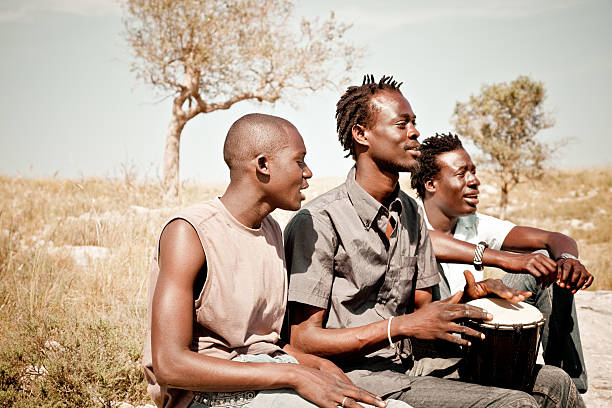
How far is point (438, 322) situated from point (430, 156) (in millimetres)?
2244

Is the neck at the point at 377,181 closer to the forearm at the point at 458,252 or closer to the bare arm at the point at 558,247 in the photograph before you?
the forearm at the point at 458,252

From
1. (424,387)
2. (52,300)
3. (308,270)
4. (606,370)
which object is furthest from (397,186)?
(52,300)

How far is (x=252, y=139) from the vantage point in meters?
2.43

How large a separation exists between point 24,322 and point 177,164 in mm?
14776

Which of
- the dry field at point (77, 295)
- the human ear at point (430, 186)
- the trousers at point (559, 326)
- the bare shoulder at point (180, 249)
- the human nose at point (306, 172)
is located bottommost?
the dry field at point (77, 295)

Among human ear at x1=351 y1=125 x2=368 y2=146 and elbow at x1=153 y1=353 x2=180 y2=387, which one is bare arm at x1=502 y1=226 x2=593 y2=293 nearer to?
human ear at x1=351 y1=125 x2=368 y2=146

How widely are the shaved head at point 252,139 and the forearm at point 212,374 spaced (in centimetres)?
89

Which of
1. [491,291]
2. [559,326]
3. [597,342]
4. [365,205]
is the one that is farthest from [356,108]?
[597,342]

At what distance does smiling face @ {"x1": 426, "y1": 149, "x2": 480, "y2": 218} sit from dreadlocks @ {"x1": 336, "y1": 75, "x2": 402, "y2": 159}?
120 cm

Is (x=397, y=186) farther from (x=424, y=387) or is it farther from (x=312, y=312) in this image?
(x=424, y=387)

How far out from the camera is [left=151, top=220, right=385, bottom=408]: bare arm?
79.0 inches

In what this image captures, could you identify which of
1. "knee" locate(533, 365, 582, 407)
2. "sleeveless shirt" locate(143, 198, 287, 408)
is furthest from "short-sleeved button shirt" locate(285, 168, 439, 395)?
"knee" locate(533, 365, 582, 407)

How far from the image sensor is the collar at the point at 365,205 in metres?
2.82

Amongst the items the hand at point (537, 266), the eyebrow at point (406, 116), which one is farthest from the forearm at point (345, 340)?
the hand at point (537, 266)
